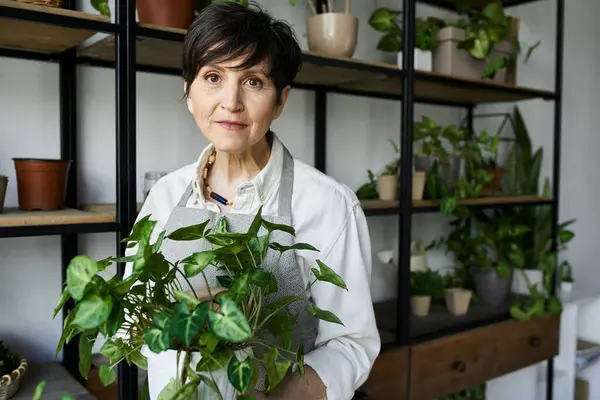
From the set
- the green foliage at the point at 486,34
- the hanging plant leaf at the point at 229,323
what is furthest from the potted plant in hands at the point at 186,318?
the green foliage at the point at 486,34

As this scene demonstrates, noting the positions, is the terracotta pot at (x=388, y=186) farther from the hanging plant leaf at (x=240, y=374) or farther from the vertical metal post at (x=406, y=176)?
the hanging plant leaf at (x=240, y=374)

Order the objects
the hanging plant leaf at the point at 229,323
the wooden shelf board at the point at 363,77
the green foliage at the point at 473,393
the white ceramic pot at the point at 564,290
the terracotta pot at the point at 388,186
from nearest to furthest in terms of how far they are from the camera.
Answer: the hanging plant leaf at the point at 229,323, the wooden shelf board at the point at 363,77, the terracotta pot at the point at 388,186, the green foliage at the point at 473,393, the white ceramic pot at the point at 564,290

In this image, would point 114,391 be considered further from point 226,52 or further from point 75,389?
point 226,52

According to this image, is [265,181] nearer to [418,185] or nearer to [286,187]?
[286,187]

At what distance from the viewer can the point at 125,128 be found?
1.35 meters

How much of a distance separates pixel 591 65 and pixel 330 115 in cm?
202

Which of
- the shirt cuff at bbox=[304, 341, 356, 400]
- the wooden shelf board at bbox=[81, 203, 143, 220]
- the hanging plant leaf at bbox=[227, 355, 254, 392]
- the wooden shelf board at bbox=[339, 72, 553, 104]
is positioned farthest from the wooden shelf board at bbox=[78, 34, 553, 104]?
the hanging plant leaf at bbox=[227, 355, 254, 392]

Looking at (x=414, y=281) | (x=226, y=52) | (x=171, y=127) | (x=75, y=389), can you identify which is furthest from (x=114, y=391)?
(x=414, y=281)

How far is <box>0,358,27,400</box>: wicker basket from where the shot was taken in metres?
1.34

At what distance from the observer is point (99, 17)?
1.31 metres

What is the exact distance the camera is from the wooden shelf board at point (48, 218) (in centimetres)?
124

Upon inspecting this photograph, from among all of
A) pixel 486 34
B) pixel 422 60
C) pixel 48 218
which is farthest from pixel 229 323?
pixel 486 34

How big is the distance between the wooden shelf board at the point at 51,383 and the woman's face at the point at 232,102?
2.58 feet

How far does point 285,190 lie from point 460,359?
137 cm
